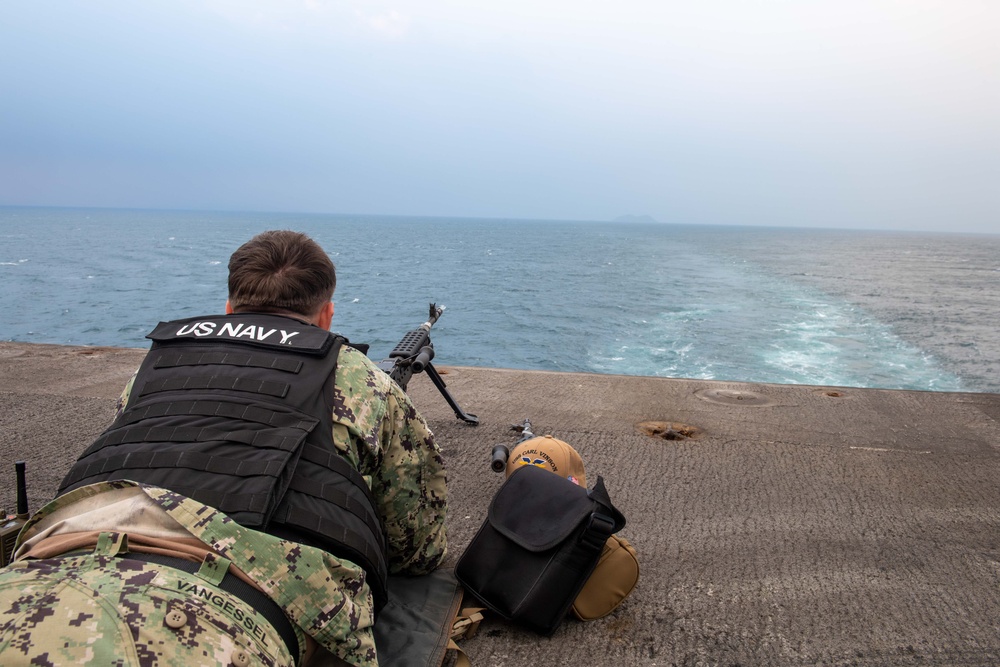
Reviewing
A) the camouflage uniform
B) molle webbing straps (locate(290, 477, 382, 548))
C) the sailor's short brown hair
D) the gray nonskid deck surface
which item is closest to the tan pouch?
the gray nonskid deck surface

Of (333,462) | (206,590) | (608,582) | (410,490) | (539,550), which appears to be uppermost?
(333,462)

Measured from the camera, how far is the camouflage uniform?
44.7 inches

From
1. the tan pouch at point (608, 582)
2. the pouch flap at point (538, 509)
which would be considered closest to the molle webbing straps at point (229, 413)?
the pouch flap at point (538, 509)

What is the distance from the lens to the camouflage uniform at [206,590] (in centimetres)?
114

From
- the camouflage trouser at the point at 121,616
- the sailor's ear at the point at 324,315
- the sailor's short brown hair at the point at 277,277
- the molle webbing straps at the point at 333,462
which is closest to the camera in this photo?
the camouflage trouser at the point at 121,616

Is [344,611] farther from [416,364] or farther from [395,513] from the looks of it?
[416,364]

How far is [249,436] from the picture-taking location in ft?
5.19

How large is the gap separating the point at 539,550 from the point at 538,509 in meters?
0.17

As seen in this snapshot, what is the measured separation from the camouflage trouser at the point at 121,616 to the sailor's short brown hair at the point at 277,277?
762 millimetres

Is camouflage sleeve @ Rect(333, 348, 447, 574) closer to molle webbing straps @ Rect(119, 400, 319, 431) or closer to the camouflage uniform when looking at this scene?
the camouflage uniform

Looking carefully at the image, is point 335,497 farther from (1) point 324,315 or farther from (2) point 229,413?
(1) point 324,315

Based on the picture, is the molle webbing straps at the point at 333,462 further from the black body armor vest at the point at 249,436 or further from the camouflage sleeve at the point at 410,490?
the camouflage sleeve at the point at 410,490

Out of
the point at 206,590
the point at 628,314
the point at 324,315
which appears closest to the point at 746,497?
the point at 324,315

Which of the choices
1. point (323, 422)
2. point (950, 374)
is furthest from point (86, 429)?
point (950, 374)
